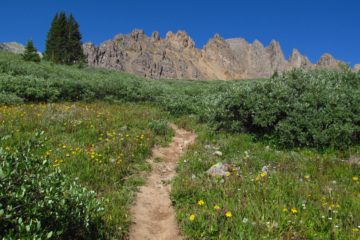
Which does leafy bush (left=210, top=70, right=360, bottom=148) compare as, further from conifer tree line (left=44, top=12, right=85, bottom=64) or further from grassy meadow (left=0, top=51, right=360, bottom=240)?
conifer tree line (left=44, top=12, right=85, bottom=64)

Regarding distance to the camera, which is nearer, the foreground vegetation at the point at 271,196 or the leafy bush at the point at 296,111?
the foreground vegetation at the point at 271,196

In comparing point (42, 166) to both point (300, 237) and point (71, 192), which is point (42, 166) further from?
point (300, 237)

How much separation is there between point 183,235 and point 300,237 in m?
1.96

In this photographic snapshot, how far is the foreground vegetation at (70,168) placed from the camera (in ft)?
11.7

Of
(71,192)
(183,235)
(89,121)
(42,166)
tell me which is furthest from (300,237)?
(89,121)

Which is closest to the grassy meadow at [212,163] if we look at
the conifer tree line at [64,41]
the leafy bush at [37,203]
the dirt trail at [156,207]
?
the leafy bush at [37,203]

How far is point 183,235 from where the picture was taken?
5.24 meters

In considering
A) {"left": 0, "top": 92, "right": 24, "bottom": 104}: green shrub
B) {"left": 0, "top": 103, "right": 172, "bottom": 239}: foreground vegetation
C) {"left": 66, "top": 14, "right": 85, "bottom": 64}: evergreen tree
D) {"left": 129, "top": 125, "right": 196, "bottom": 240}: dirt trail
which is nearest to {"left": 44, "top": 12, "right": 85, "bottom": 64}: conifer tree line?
{"left": 66, "top": 14, "right": 85, "bottom": 64}: evergreen tree

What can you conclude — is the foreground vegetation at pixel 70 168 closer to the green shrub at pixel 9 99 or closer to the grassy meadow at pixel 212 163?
the grassy meadow at pixel 212 163

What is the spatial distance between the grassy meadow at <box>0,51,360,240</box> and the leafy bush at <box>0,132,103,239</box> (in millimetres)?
17

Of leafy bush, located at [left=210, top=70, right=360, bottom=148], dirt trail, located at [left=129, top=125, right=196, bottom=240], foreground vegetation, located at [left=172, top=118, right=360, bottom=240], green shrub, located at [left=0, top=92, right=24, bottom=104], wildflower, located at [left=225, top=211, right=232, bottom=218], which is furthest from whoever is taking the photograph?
green shrub, located at [left=0, top=92, right=24, bottom=104]

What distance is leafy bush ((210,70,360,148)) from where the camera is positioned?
9.18 meters

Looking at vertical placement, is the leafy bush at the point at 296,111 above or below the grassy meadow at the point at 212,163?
above

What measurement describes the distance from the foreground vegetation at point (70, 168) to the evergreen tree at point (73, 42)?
56.7 metres
